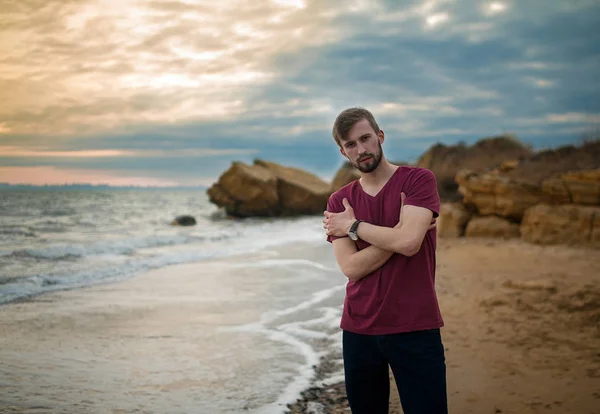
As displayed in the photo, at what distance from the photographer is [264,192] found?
1331 inches


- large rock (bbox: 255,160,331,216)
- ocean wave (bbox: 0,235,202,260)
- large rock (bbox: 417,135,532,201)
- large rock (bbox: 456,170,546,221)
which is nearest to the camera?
large rock (bbox: 456,170,546,221)

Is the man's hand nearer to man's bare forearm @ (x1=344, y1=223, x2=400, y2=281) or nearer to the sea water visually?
man's bare forearm @ (x1=344, y1=223, x2=400, y2=281)

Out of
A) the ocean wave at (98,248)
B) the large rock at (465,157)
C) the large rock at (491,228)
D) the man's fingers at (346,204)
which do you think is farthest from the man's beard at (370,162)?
the large rock at (465,157)

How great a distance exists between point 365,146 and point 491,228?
41.5ft

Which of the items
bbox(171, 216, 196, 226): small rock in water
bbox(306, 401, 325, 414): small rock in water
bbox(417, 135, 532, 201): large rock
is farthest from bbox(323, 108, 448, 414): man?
bbox(171, 216, 196, 226): small rock in water

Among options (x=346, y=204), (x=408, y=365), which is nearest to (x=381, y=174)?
(x=346, y=204)

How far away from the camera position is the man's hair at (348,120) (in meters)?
2.96

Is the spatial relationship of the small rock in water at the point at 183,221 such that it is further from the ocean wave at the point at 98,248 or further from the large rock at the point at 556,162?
the large rock at the point at 556,162

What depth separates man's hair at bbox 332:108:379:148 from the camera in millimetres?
2955

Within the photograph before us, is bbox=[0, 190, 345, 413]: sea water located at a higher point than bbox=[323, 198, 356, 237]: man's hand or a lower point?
lower

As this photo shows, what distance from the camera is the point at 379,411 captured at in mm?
2990

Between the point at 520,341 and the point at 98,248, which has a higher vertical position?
the point at 520,341

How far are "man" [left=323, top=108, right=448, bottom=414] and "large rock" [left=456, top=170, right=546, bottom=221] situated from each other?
1189 cm

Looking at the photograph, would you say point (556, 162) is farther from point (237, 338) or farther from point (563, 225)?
point (237, 338)
